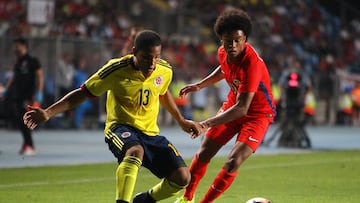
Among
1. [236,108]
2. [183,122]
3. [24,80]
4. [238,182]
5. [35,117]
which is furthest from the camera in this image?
[24,80]

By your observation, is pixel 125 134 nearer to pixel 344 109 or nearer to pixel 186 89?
pixel 186 89

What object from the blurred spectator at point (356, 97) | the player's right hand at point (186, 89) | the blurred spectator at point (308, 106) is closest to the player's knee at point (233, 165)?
the player's right hand at point (186, 89)

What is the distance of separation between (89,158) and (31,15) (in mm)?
6775

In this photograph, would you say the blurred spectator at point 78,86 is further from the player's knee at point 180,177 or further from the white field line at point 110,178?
the player's knee at point 180,177

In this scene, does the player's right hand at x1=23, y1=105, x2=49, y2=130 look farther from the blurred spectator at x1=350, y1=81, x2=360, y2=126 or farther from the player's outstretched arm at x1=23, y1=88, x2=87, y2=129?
the blurred spectator at x1=350, y1=81, x2=360, y2=126

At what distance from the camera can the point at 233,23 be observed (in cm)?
985

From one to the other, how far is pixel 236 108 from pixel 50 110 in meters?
1.97

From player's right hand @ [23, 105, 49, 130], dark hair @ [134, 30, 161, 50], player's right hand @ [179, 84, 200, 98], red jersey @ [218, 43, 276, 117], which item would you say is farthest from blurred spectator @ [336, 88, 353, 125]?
player's right hand @ [23, 105, 49, 130]

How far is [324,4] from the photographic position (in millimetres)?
46688

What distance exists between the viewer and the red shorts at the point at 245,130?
10.1 metres

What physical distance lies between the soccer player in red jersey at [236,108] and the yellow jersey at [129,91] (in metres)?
0.58

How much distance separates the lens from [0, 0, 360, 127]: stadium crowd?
32312 mm

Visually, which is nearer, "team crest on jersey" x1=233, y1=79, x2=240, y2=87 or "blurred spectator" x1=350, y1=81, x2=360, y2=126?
"team crest on jersey" x1=233, y1=79, x2=240, y2=87

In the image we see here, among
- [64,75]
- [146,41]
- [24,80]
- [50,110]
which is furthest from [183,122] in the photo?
[64,75]
